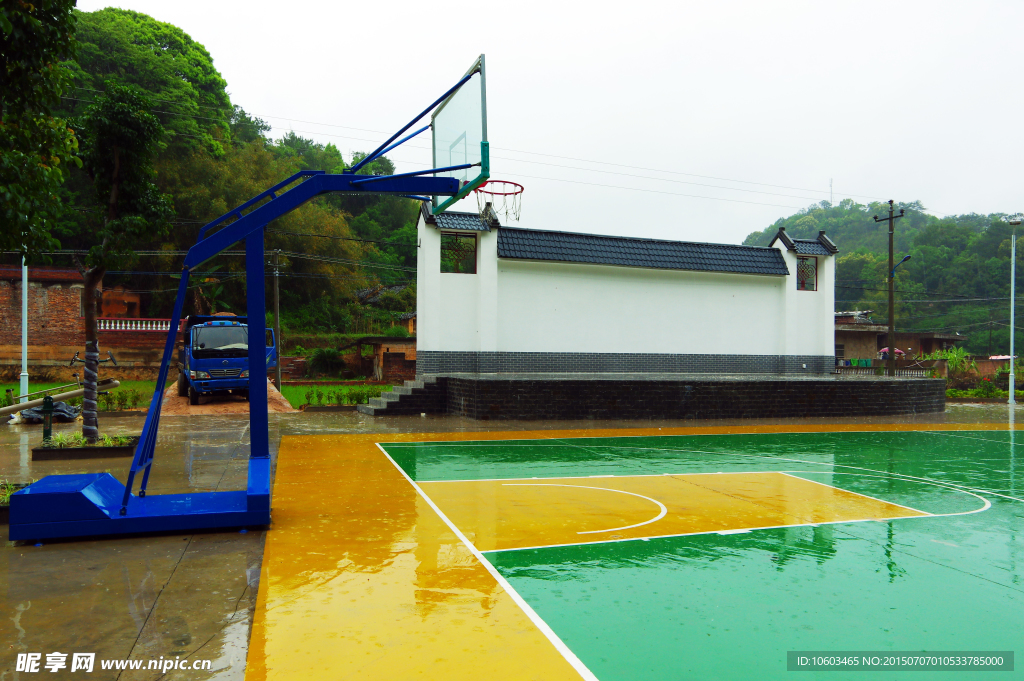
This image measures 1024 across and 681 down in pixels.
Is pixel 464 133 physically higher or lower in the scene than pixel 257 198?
higher

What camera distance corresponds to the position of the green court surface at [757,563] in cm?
362

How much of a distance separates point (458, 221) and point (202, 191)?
20.3 meters

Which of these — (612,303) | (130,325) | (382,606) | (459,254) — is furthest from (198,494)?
(130,325)

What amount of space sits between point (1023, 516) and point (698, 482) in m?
3.30

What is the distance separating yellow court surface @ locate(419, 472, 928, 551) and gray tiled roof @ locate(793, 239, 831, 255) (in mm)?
13071

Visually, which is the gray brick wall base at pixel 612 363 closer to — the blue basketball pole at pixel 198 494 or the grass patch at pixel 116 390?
the grass patch at pixel 116 390

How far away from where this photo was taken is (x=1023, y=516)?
21.8 feet

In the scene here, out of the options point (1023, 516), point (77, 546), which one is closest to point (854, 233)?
point (1023, 516)

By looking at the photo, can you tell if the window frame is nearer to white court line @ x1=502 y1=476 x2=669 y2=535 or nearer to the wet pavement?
white court line @ x1=502 y1=476 x2=669 y2=535

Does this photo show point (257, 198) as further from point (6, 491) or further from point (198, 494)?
point (6, 491)

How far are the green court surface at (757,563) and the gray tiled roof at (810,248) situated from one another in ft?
35.9

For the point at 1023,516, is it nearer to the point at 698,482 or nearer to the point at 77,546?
the point at 698,482

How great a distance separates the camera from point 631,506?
6.97m

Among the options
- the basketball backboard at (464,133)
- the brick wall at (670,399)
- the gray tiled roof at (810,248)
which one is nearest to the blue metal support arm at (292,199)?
the basketball backboard at (464,133)
